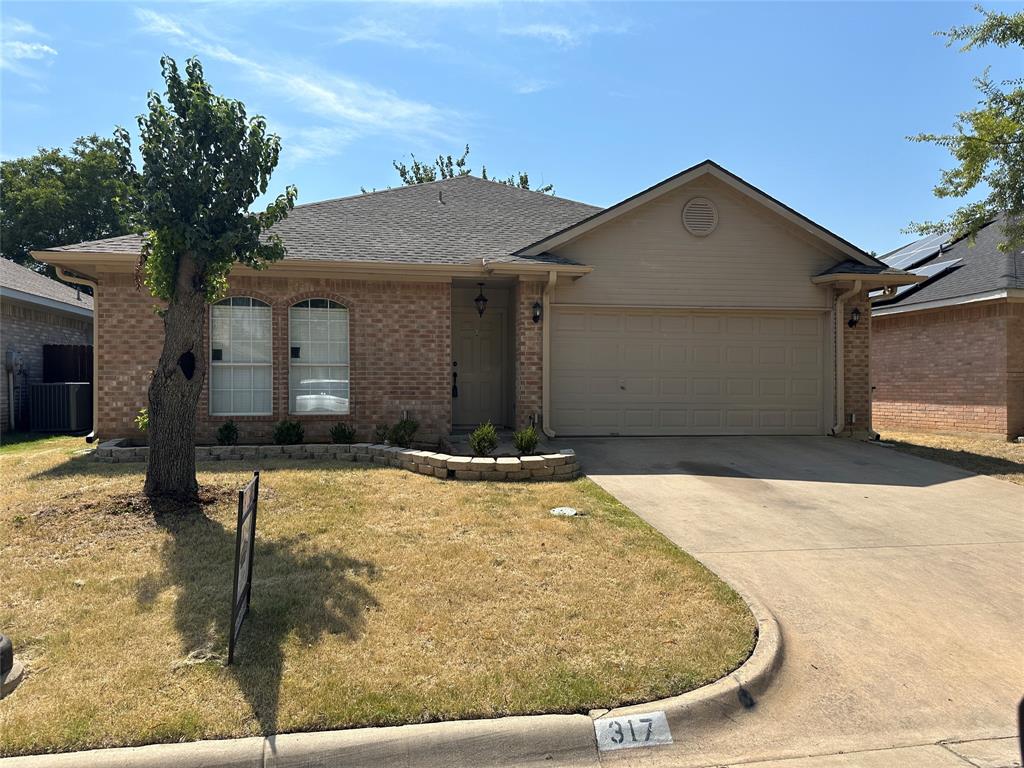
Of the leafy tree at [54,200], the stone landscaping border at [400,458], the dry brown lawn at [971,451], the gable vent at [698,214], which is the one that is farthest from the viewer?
the leafy tree at [54,200]

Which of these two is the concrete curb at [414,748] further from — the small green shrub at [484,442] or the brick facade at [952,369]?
the brick facade at [952,369]

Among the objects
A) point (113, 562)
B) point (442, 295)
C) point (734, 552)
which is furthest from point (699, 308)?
point (113, 562)

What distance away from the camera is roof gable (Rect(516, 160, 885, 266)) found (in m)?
11.1

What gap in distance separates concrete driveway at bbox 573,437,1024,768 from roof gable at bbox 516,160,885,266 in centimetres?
391

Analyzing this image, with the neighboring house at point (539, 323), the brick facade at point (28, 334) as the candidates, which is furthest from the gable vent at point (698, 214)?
the brick facade at point (28, 334)

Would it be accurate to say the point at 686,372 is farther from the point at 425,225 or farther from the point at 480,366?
the point at 425,225

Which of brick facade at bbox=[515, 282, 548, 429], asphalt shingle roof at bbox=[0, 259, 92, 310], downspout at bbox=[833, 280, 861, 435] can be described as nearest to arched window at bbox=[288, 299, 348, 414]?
brick facade at bbox=[515, 282, 548, 429]

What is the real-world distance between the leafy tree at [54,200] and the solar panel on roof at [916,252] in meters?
33.4

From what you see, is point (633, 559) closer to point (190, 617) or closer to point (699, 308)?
point (190, 617)

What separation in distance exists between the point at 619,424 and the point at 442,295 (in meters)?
4.00

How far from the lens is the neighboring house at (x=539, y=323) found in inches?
414

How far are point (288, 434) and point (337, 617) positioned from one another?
6.33 meters

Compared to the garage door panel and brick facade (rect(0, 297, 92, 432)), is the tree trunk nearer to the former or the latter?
the garage door panel

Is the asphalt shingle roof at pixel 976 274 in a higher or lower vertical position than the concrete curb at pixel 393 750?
higher
